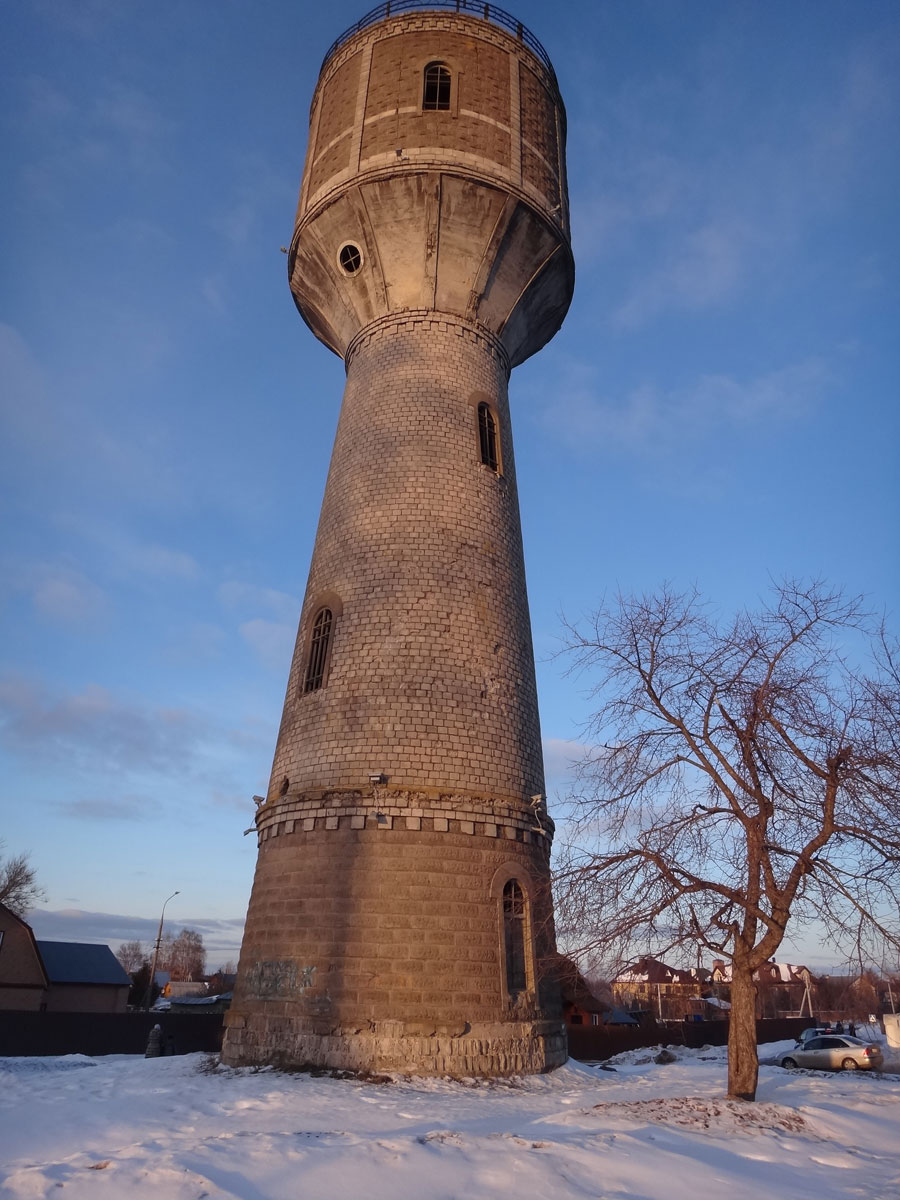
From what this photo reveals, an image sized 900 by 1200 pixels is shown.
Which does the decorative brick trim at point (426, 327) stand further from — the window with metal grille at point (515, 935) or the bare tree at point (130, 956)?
the bare tree at point (130, 956)

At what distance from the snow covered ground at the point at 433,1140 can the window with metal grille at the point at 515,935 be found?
1506mm

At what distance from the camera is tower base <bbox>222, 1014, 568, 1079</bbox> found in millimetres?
11953

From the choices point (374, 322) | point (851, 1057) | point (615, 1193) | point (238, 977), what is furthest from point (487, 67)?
point (851, 1057)

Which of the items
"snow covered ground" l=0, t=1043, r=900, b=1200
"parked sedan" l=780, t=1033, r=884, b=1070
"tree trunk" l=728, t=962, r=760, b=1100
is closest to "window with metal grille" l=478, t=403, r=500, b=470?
"tree trunk" l=728, t=962, r=760, b=1100

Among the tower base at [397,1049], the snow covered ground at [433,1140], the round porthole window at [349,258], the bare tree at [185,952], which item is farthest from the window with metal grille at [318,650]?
the bare tree at [185,952]

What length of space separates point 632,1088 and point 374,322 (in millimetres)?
15377

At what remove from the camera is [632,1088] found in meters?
12.6

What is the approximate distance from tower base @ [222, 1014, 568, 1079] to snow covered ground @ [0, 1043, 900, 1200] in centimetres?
37

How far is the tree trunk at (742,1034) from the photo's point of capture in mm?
10234

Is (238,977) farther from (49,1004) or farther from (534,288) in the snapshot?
(49,1004)

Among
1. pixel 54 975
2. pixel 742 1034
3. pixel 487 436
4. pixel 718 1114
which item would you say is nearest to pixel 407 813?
pixel 742 1034

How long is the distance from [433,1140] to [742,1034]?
470 centimetres

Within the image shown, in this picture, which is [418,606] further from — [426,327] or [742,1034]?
[742,1034]

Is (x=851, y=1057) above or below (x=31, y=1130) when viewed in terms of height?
above
